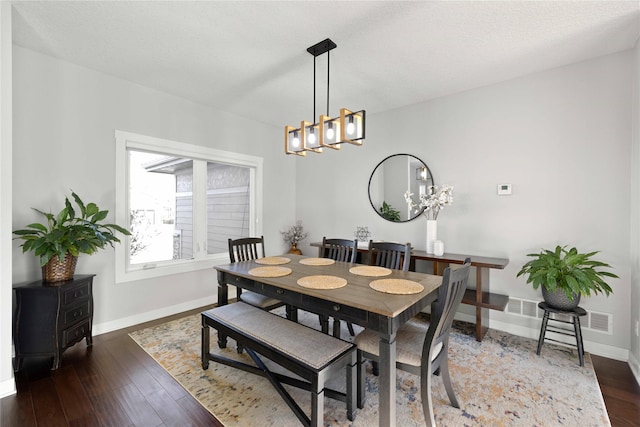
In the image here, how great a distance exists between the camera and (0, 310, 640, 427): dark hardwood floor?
1.82 m

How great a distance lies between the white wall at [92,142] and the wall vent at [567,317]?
382 cm

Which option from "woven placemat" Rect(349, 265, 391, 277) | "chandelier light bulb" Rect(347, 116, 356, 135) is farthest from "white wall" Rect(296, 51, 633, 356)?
"chandelier light bulb" Rect(347, 116, 356, 135)

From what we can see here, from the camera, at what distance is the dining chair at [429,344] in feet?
5.18

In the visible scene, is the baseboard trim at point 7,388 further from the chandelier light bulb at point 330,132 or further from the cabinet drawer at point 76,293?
the chandelier light bulb at point 330,132

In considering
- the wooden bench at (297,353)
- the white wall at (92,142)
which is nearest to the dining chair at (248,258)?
the wooden bench at (297,353)

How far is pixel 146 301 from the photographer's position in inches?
134

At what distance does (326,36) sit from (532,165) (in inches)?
97.9

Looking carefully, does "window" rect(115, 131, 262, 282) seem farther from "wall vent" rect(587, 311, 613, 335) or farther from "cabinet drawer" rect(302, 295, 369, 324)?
"wall vent" rect(587, 311, 613, 335)

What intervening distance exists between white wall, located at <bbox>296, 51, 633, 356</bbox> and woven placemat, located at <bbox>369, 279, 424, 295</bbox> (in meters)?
1.71

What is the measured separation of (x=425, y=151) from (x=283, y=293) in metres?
2.72

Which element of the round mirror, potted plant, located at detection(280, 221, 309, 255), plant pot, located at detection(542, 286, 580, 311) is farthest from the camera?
potted plant, located at detection(280, 221, 309, 255)

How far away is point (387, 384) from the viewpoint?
1.57m

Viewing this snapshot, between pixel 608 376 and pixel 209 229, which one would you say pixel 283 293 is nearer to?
pixel 209 229

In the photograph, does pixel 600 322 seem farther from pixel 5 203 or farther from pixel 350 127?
pixel 5 203
